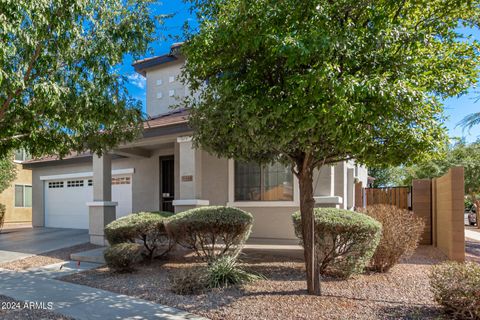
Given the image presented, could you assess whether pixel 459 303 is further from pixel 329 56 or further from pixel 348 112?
pixel 329 56

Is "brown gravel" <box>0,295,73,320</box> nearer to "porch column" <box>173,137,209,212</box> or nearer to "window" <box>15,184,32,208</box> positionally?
"porch column" <box>173,137,209,212</box>

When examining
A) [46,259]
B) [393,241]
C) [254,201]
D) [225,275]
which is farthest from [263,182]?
[46,259]

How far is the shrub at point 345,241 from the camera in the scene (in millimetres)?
6523

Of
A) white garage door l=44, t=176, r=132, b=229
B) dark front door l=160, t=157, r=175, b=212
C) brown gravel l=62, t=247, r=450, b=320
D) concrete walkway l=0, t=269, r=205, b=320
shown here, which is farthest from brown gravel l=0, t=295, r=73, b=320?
white garage door l=44, t=176, r=132, b=229

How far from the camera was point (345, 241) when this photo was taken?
21.7ft

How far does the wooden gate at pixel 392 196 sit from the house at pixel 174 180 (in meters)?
1.84

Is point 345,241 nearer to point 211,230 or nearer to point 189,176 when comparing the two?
point 211,230

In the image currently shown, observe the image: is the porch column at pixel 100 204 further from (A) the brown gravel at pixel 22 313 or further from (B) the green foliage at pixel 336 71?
(B) the green foliage at pixel 336 71

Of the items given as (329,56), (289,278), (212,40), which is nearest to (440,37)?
(329,56)

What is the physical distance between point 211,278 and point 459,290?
3767 mm

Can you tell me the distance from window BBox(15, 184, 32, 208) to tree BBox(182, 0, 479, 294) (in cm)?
2355

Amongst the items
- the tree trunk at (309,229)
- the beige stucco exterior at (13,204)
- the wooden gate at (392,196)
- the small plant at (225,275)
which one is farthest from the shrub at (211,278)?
the beige stucco exterior at (13,204)

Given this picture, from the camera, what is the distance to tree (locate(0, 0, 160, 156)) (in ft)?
15.3

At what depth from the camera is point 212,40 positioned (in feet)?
16.9
